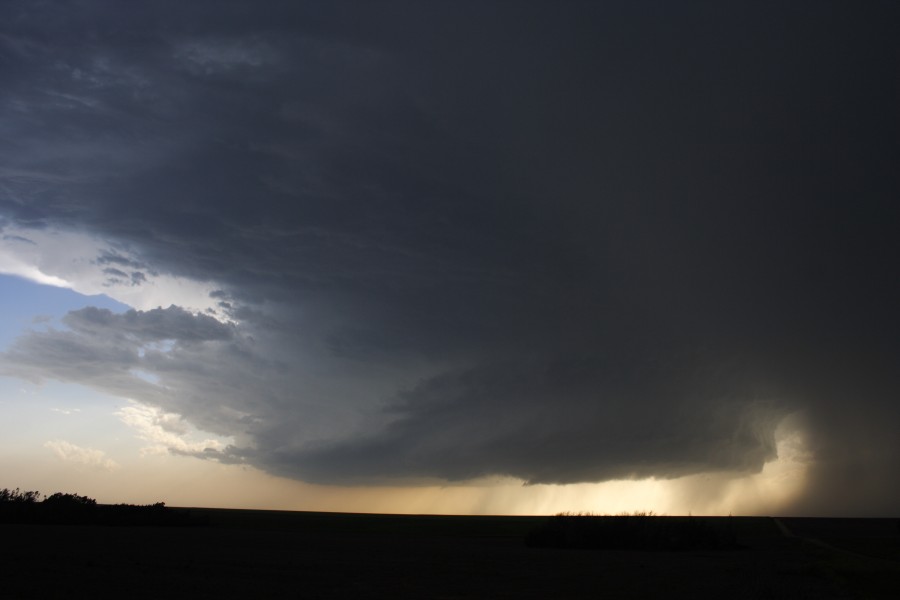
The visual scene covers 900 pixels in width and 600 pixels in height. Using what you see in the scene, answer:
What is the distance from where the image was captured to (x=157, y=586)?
27.0 meters

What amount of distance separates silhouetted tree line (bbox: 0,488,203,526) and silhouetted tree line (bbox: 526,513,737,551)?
49550 mm

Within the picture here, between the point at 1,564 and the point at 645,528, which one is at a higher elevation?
the point at 645,528

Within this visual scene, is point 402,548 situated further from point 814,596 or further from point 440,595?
point 814,596

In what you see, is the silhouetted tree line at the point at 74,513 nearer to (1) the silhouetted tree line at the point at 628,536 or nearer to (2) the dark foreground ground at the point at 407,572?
(2) the dark foreground ground at the point at 407,572

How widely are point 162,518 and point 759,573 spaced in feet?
242

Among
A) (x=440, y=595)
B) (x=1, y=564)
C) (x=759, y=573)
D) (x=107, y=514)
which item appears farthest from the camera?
(x=107, y=514)

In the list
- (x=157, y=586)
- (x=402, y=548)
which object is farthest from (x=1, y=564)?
(x=402, y=548)

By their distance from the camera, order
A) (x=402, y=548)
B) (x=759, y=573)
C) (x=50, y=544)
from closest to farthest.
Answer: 1. (x=759, y=573)
2. (x=50, y=544)
3. (x=402, y=548)

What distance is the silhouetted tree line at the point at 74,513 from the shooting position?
75812mm

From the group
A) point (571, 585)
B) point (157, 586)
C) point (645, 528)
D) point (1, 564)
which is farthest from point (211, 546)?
point (645, 528)

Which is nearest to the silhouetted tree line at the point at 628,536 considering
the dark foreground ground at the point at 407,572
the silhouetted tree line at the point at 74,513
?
the dark foreground ground at the point at 407,572

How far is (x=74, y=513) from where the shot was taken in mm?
81125

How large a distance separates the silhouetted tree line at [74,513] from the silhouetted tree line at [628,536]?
49550 millimetres

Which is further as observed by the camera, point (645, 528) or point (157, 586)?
point (645, 528)
